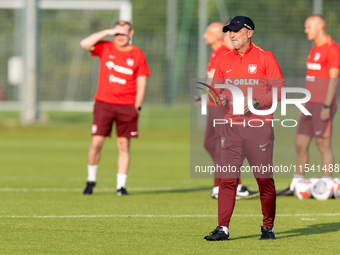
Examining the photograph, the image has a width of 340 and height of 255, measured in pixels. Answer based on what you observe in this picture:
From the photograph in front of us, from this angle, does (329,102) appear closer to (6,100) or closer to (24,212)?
(24,212)

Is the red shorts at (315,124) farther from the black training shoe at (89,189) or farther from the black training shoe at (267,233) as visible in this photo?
the black training shoe at (267,233)

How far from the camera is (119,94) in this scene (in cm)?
886

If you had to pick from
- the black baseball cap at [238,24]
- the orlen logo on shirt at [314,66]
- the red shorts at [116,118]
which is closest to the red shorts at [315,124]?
the orlen logo on shirt at [314,66]

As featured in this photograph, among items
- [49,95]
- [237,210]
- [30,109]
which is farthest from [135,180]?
[49,95]

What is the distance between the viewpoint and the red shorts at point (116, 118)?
889cm

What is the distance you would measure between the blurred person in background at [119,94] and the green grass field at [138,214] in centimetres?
57

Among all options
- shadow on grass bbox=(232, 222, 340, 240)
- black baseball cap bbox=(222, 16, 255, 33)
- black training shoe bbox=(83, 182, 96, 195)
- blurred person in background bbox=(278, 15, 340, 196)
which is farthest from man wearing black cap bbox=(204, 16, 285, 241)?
black training shoe bbox=(83, 182, 96, 195)

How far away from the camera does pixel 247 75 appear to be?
5.62 metres

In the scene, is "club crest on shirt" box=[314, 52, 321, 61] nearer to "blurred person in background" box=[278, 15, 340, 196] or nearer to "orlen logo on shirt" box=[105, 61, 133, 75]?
"blurred person in background" box=[278, 15, 340, 196]

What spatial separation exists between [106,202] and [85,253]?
3.00 m

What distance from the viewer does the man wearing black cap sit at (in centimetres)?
556

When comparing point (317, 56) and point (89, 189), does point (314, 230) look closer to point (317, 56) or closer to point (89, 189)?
point (317, 56)

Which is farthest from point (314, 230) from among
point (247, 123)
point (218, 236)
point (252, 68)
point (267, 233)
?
point (252, 68)

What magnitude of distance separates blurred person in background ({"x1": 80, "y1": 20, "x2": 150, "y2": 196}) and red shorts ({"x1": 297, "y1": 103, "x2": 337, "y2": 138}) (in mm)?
2351
